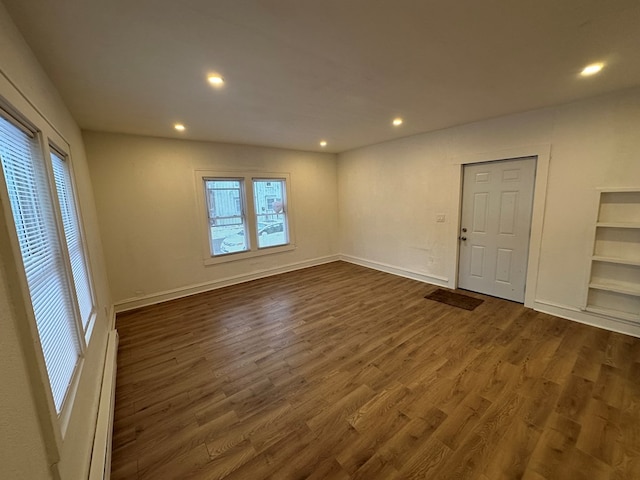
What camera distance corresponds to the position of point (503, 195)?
356 centimetres

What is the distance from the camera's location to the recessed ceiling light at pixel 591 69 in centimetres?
208

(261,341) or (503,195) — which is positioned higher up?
(503,195)

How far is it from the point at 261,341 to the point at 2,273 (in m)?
2.33

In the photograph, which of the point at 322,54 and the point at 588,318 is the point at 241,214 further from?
the point at 588,318

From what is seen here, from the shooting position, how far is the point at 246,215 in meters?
4.85

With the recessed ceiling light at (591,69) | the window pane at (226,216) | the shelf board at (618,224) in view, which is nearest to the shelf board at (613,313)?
the shelf board at (618,224)

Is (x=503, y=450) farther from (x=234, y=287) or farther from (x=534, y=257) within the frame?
(x=234, y=287)

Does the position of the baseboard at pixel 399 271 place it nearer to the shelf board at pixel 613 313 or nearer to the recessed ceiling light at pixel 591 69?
the shelf board at pixel 613 313

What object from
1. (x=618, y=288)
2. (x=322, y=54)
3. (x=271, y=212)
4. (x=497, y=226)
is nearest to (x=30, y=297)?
(x=322, y=54)

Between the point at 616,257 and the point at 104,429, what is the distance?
4.85m

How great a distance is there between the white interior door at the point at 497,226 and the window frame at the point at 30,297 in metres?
4.53

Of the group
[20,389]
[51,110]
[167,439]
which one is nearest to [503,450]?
[167,439]

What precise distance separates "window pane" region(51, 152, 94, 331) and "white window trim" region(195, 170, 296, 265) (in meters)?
1.98

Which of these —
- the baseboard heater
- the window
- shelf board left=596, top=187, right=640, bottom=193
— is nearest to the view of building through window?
the baseboard heater
